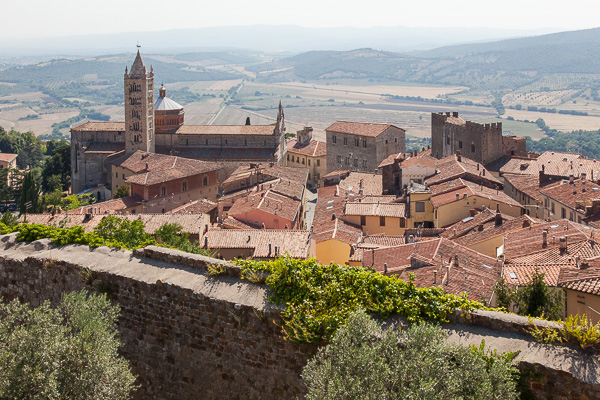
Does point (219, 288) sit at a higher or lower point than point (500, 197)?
higher

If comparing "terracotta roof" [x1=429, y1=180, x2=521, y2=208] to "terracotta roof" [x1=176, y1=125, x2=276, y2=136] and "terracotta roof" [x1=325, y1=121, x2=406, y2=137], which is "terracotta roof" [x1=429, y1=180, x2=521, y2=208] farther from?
"terracotta roof" [x1=176, y1=125, x2=276, y2=136]

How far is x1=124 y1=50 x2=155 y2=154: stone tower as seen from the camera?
8019cm

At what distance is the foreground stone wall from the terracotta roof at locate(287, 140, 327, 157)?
71508 mm

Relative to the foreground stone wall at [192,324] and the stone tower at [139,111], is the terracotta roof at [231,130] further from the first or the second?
the foreground stone wall at [192,324]

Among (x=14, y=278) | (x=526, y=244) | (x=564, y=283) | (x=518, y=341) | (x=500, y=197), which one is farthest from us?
(x=500, y=197)

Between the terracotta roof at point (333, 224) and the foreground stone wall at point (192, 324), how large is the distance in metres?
25.9

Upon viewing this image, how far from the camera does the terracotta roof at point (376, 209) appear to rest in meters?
42.8

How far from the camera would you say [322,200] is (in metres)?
53.6

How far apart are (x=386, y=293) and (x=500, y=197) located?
35.2m

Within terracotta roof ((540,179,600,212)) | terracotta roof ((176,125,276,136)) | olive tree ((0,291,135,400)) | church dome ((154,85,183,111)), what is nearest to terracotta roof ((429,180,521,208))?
terracotta roof ((540,179,600,212))

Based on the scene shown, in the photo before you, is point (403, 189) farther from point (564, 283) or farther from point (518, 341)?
point (518, 341)

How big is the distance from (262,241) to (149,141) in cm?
4948

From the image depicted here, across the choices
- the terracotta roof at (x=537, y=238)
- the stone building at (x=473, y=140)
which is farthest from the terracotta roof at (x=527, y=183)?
the terracotta roof at (x=537, y=238)

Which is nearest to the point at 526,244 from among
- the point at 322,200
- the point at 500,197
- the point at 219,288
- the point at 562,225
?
the point at 562,225
